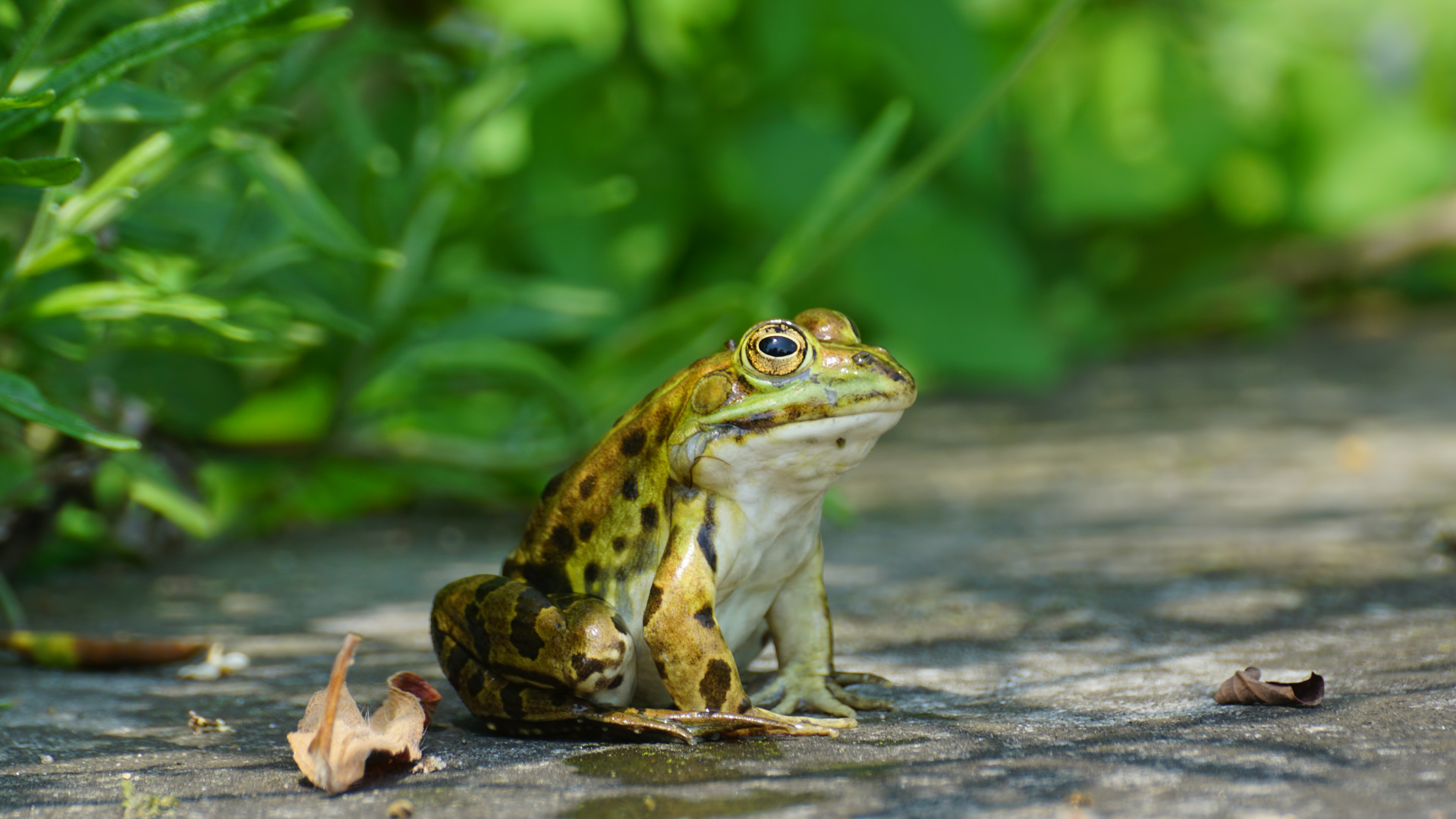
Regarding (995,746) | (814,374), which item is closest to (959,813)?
(995,746)

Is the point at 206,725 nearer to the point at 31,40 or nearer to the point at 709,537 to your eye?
the point at 709,537

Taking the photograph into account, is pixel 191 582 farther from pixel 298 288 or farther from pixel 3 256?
pixel 3 256

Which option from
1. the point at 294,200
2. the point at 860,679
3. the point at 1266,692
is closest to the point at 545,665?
the point at 860,679

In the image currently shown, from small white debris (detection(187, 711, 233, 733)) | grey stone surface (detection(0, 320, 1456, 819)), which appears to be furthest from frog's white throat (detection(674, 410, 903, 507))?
small white debris (detection(187, 711, 233, 733))

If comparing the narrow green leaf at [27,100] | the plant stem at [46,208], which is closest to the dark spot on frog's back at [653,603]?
the narrow green leaf at [27,100]

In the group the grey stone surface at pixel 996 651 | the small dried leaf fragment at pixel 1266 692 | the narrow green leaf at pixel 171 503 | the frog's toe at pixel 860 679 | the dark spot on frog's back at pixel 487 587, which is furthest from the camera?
the narrow green leaf at pixel 171 503

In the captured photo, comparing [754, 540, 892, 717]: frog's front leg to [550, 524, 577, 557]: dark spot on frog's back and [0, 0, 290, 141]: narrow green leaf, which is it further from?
[0, 0, 290, 141]: narrow green leaf

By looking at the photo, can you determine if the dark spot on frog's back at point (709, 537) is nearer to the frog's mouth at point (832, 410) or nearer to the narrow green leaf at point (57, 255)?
the frog's mouth at point (832, 410)
